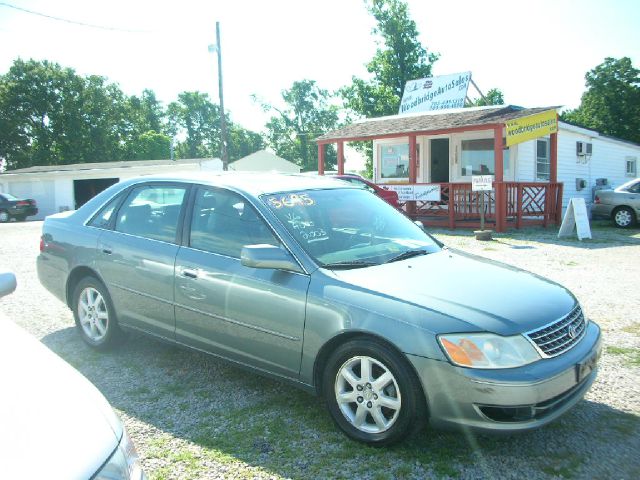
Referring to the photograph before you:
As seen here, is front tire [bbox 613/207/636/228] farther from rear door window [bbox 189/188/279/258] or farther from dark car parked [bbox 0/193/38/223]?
dark car parked [bbox 0/193/38/223]

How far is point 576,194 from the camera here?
1980 cm

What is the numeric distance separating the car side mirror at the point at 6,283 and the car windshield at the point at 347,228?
160cm

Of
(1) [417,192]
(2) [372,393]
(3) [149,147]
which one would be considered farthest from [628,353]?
(3) [149,147]

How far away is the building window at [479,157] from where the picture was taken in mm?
17203

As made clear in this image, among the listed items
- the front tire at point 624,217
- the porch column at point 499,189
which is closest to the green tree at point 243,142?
the porch column at point 499,189

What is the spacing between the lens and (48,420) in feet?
5.38

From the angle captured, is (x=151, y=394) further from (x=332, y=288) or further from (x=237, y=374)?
(x=332, y=288)

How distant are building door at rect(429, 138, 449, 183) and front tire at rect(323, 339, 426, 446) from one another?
1643 centimetres

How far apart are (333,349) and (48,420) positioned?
171 centimetres

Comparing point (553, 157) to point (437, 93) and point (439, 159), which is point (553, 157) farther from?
point (437, 93)

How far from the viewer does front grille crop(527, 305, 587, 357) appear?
2764 mm

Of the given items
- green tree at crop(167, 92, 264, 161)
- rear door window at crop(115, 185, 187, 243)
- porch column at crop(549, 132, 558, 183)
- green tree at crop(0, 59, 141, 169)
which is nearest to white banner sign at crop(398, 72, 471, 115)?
porch column at crop(549, 132, 558, 183)

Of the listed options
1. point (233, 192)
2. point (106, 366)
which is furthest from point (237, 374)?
point (233, 192)

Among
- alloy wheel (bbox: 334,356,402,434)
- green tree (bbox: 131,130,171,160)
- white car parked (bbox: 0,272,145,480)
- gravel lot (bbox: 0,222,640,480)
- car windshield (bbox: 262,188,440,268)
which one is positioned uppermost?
green tree (bbox: 131,130,171,160)
